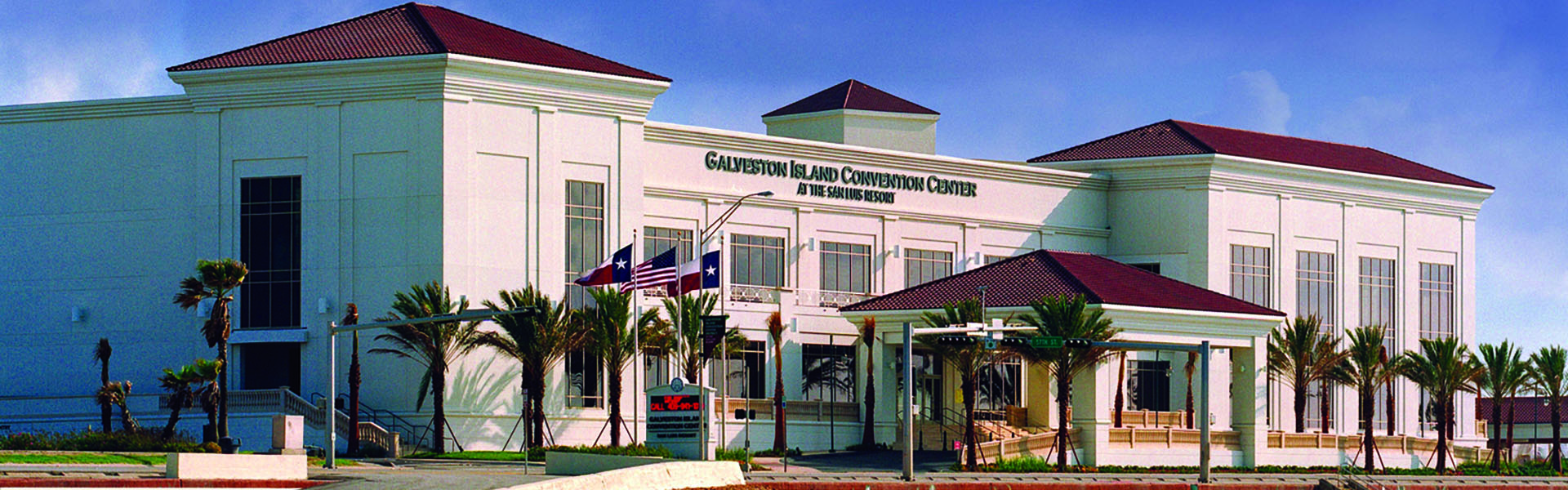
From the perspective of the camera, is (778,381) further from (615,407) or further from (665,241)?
(615,407)

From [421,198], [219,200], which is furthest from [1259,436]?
[219,200]

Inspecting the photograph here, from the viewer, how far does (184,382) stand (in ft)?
236

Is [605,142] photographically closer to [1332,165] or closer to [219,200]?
[219,200]

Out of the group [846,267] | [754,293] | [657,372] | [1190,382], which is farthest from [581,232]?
[1190,382]

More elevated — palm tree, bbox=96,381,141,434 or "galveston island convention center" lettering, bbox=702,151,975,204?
"galveston island convention center" lettering, bbox=702,151,975,204

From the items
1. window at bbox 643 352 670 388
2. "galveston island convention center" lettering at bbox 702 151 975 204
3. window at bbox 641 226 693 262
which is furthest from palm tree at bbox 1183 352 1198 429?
window at bbox 643 352 670 388

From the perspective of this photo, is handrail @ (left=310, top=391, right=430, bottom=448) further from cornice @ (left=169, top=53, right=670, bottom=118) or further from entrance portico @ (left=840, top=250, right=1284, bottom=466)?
entrance portico @ (left=840, top=250, right=1284, bottom=466)

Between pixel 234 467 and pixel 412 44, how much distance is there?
29.2 meters

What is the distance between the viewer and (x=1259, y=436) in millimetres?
84125

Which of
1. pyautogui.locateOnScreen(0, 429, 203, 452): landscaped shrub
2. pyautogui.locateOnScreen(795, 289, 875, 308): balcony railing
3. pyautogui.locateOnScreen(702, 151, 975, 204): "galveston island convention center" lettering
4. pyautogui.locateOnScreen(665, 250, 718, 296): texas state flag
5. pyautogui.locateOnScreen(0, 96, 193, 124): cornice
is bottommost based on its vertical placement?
pyautogui.locateOnScreen(0, 429, 203, 452): landscaped shrub

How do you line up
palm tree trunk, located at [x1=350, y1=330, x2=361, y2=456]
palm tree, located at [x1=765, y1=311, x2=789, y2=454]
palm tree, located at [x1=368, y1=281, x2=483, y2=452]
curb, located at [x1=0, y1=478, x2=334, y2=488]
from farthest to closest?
palm tree, located at [x1=765, y1=311, x2=789, y2=454] < palm tree, located at [x1=368, y1=281, x2=483, y2=452] < palm tree trunk, located at [x1=350, y1=330, x2=361, y2=456] < curb, located at [x1=0, y1=478, x2=334, y2=488]

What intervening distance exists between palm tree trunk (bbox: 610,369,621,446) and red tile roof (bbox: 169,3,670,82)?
460 inches

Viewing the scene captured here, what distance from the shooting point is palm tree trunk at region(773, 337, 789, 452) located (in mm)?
81688

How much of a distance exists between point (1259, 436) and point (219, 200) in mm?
38940
